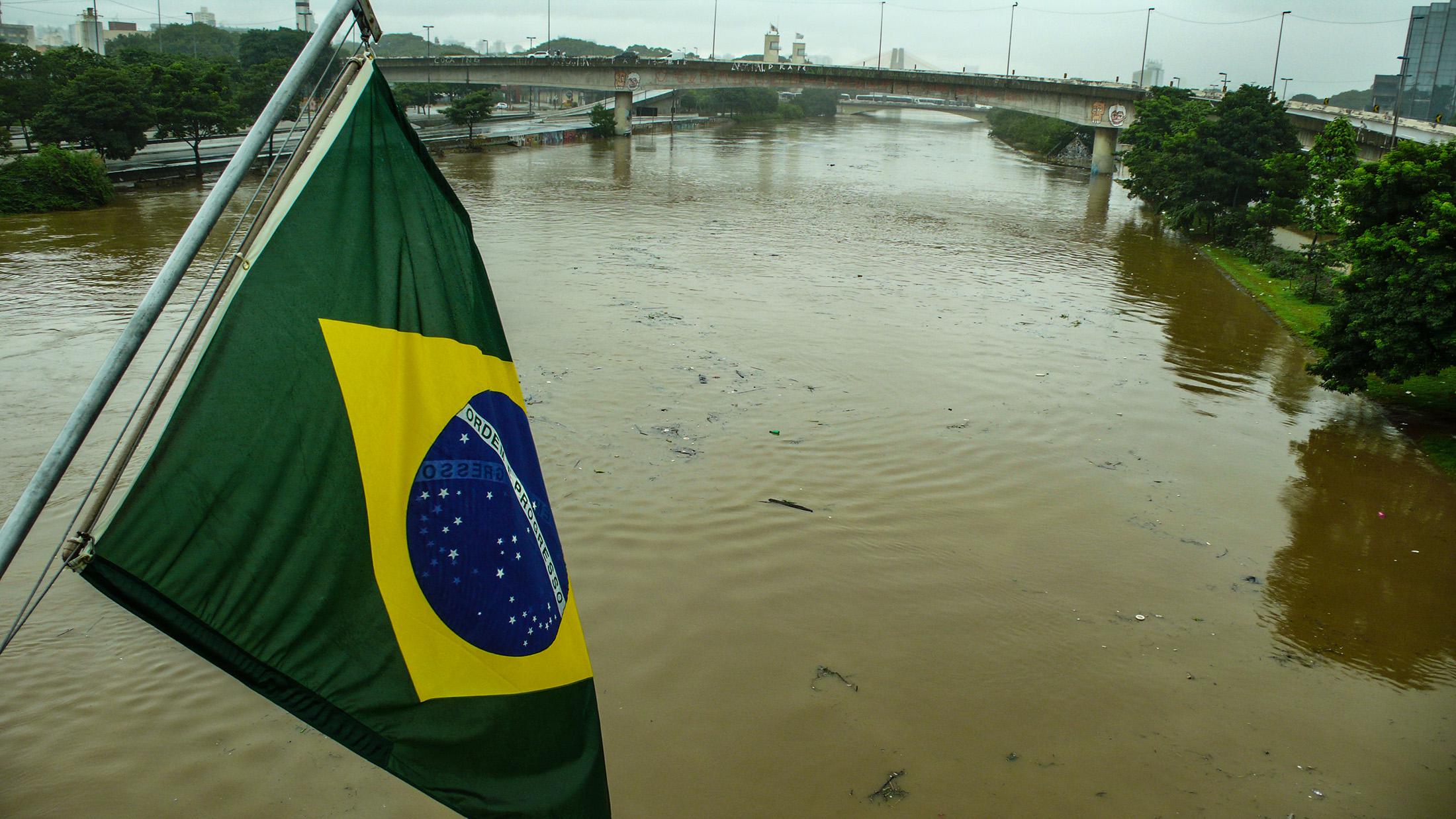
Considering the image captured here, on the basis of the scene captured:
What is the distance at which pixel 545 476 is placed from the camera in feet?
32.7

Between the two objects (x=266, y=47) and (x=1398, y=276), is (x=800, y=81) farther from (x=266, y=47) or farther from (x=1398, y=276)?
(x=1398, y=276)

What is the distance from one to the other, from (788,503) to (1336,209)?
12.9m

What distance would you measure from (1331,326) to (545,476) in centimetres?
1133

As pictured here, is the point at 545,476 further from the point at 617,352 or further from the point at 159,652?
the point at 617,352

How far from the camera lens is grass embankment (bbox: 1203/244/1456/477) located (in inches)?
511

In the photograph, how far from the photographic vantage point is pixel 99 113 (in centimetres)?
3161

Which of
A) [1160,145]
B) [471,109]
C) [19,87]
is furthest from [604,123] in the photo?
[1160,145]

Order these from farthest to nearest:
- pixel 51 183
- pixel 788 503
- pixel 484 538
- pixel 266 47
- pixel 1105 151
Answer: pixel 266 47 → pixel 1105 151 → pixel 51 183 → pixel 788 503 → pixel 484 538

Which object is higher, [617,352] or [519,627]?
[519,627]

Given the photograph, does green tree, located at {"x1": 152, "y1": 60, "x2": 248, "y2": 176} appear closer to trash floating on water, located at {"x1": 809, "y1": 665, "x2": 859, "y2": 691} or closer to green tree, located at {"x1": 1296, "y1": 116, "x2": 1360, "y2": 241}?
green tree, located at {"x1": 1296, "y1": 116, "x2": 1360, "y2": 241}

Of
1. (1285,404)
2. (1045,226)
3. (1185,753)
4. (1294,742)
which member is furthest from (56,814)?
(1045,226)

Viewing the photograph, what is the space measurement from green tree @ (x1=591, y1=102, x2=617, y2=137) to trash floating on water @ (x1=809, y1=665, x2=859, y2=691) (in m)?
59.2

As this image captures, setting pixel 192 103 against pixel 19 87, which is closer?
pixel 19 87

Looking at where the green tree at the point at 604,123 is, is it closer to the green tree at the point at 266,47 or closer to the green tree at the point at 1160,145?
the green tree at the point at 266,47
